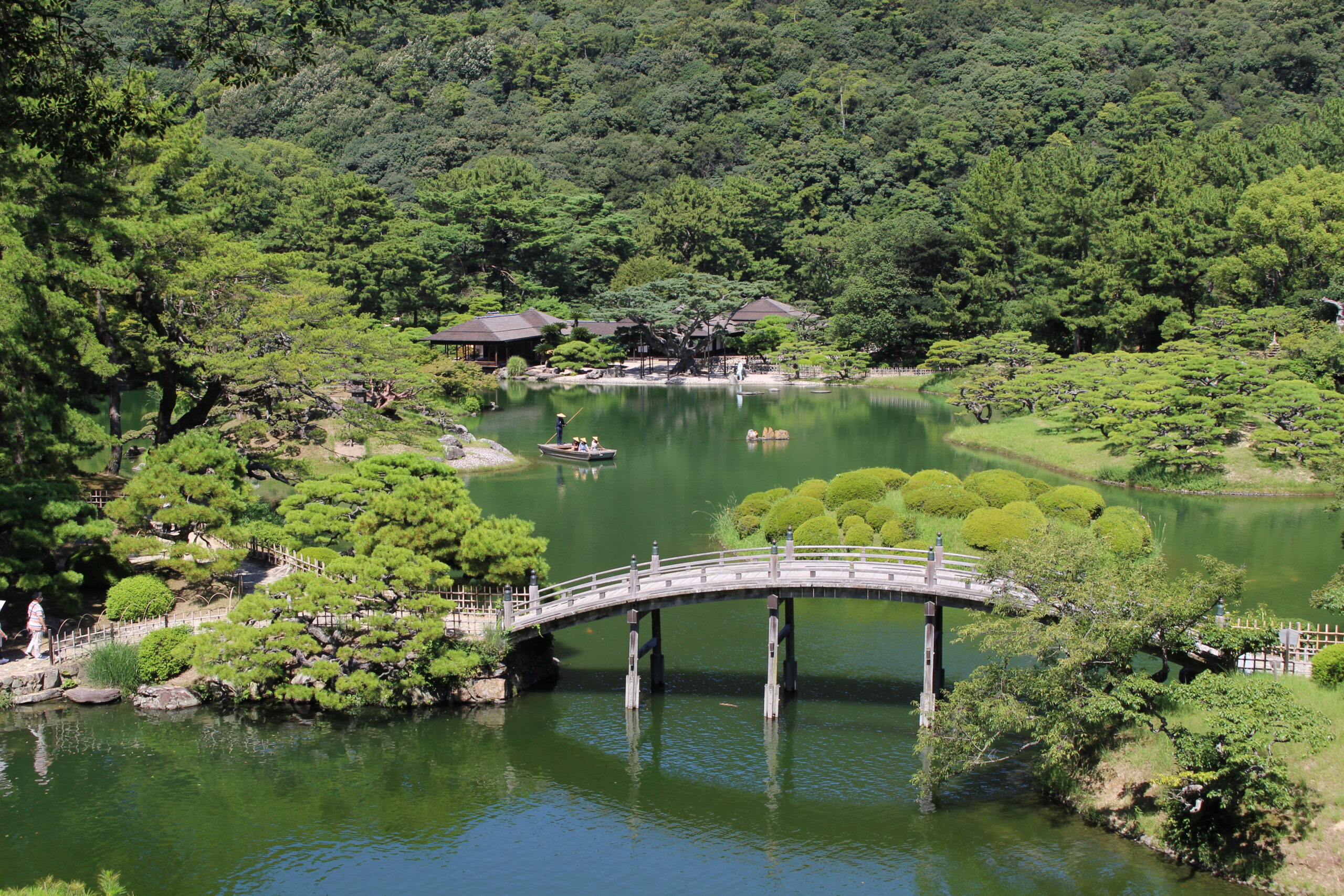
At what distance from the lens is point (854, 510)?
3183 centimetres

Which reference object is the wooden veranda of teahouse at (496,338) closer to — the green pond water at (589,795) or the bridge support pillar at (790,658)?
the green pond water at (589,795)

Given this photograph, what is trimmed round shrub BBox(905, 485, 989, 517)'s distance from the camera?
106ft

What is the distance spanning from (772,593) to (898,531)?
27.7 feet

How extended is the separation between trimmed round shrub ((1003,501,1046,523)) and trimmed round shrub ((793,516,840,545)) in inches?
180

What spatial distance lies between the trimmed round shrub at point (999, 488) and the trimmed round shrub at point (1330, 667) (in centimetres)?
1368

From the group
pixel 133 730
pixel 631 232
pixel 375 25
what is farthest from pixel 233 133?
pixel 133 730

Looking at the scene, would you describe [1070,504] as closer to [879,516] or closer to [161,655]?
[879,516]

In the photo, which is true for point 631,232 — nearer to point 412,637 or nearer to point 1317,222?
point 1317,222

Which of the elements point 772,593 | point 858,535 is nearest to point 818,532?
point 858,535

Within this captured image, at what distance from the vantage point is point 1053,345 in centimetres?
6662

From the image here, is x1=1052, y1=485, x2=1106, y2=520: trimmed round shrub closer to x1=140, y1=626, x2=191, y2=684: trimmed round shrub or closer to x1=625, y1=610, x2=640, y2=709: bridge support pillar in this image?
x1=625, y1=610, x2=640, y2=709: bridge support pillar

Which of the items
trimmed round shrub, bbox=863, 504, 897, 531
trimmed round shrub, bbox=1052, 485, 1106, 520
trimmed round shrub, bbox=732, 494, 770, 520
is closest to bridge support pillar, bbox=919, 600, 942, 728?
trimmed round shrub, bbox=863, 504, 897, 531

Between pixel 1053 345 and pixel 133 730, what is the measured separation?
55.9 metres

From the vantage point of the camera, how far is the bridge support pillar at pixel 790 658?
23.5 meters
